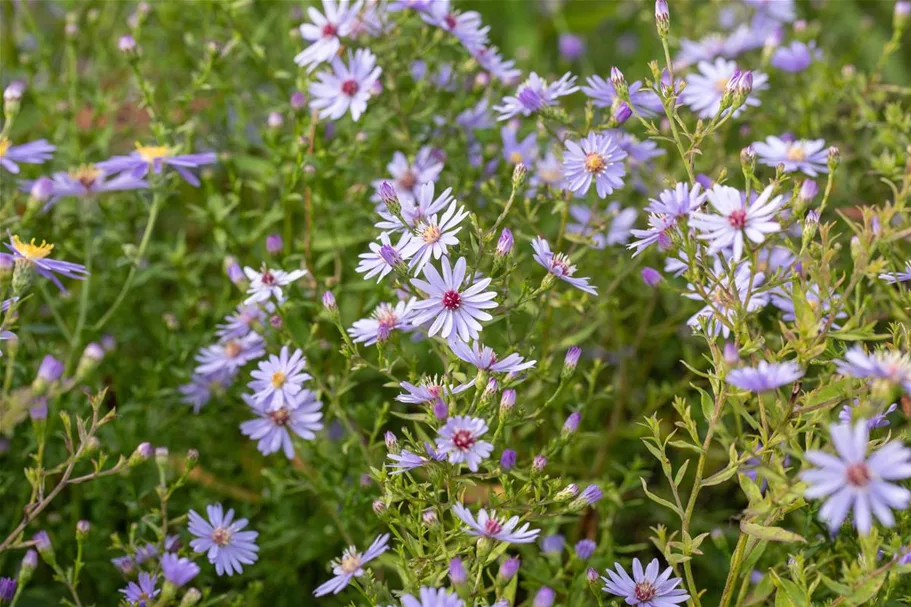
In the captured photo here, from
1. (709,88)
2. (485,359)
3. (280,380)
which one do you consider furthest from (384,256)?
(709,88)

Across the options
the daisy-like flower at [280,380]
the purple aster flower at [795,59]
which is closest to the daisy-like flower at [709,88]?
the purple aster flower at [795,59]

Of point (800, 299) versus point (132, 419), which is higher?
point (800, 299)

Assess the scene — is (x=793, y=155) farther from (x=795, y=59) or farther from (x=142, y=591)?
(x=142, y=591)

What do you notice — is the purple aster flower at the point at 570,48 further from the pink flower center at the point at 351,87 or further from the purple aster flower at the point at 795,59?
the pink flower center at the point at 351,87

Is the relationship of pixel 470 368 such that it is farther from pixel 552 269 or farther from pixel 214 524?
pixel 214 524

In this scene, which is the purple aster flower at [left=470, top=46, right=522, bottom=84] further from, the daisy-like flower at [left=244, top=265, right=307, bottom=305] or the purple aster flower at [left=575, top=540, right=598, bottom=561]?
the purple aster flower at [left=575, top=540, right=598, bottom=561]

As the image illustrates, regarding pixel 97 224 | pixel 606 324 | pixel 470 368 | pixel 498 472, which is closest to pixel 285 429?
pixel 470 368

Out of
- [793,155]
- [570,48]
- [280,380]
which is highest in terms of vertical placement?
[570,48]
